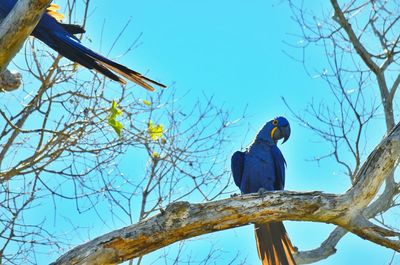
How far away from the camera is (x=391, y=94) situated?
6.25 m

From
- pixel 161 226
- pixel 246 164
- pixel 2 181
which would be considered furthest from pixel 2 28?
pixel 246 164

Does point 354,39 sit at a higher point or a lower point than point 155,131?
higher

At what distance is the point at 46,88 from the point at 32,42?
440mm

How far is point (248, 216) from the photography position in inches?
144

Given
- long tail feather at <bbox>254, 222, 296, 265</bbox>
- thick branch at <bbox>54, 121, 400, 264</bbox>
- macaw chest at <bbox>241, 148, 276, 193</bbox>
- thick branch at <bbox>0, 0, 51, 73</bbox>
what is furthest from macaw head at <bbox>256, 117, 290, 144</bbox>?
thick branch at <bbox>0, 0, 51, 73</bbox>

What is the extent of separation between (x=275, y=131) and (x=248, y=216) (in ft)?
6.29

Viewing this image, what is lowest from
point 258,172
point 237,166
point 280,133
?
point 258,172

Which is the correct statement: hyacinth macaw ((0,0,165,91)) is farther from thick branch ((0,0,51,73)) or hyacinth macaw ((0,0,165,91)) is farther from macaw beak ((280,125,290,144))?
macaw beak ((280,125,290,144))

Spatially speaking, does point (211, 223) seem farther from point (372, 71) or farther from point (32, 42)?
point (372, 71)

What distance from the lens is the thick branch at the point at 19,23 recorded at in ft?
11.6

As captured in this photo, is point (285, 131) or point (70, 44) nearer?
point (70, 44)

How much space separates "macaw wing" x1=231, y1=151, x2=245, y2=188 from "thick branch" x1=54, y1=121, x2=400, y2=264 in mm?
1680

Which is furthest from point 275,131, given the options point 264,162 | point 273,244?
point 273,244

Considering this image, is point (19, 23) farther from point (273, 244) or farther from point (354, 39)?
point (354, 39)
